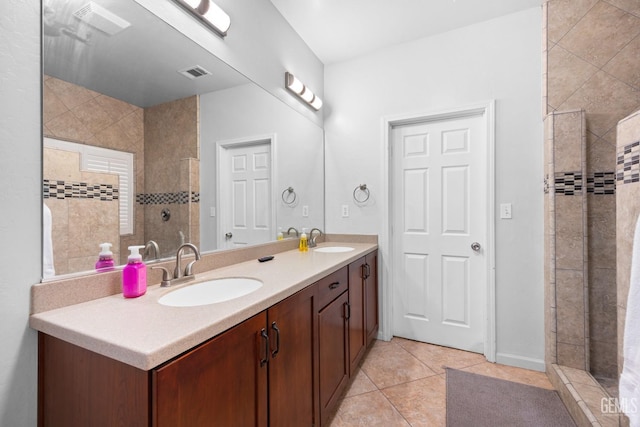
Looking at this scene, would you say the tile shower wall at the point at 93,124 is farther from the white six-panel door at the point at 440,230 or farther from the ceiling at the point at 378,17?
the white six-panel door at the point at 440,230

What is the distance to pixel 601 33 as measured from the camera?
180 centimetres

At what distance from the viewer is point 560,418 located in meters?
1.55

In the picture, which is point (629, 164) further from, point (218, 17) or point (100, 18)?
point (100, 18)

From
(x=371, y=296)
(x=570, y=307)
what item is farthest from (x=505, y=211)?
(x=371, y=296)

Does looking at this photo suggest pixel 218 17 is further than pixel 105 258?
Yes

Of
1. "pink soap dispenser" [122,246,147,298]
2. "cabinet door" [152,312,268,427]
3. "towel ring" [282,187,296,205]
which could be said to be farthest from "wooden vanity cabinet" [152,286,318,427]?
"towel ring" [282,187,296,205]

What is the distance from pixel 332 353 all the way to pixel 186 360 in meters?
1.01

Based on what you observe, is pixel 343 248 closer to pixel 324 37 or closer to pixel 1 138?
pixel 324 37

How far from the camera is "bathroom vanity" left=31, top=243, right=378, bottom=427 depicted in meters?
0.66

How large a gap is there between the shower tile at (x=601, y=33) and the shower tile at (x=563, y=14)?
0.03m

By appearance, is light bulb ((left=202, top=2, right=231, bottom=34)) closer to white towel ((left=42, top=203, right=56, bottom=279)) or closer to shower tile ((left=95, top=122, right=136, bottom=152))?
shower tile ((left=95, top=122, right=136, bottom=152))

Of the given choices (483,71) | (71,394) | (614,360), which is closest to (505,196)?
(483,71)

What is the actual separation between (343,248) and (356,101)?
Result: 1.37 m

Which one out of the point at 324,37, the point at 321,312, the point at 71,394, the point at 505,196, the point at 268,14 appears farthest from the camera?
the point at 324,37
